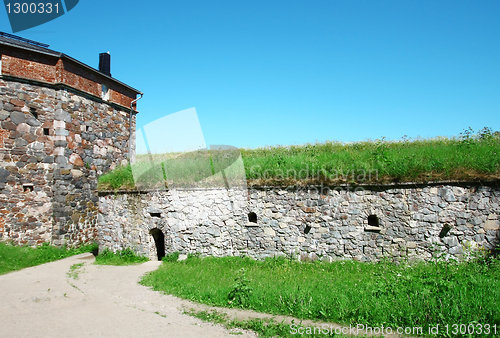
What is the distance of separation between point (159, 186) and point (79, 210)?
17.1 ft

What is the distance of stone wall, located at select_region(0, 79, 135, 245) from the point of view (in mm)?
12719

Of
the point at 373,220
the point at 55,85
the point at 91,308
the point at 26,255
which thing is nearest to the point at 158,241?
the point at 26,255

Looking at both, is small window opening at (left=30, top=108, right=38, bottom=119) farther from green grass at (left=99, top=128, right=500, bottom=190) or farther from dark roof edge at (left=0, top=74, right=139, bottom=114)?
green grass at (left=99, top=128, right=500, bottom=190)

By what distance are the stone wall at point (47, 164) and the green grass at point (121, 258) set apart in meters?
2.84

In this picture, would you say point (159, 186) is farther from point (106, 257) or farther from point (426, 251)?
point (426, 251)

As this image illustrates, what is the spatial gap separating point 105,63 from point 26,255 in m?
10.5

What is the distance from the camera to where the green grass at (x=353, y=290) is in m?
5.88

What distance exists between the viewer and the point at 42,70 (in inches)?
536

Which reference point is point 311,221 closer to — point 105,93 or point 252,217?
point 252,217

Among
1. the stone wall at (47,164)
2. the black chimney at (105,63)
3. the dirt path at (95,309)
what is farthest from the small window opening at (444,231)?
the black chimney at (105,63)

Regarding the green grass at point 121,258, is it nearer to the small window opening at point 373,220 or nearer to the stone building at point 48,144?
the stone building at point 48,144

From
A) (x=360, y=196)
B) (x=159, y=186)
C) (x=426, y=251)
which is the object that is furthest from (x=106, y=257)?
(x=426, y=251)

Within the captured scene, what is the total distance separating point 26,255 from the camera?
12.3 meters

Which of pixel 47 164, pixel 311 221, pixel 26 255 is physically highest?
pixel 47 164
